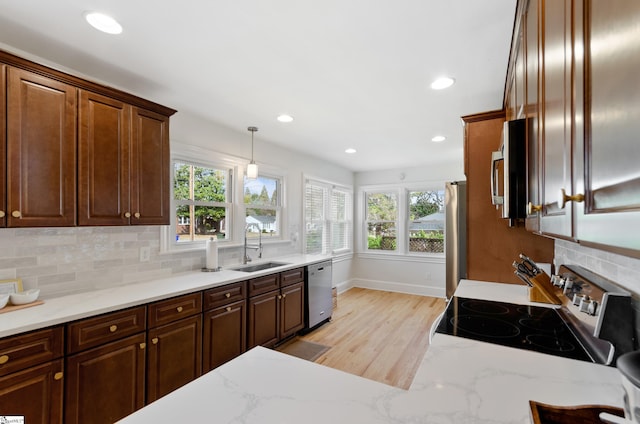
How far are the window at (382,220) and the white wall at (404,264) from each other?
0.65ft

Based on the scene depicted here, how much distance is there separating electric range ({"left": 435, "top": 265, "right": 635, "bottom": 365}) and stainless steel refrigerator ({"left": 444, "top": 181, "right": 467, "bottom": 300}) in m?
1.94

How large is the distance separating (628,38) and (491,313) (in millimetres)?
1585

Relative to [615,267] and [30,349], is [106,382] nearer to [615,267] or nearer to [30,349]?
[30,349]

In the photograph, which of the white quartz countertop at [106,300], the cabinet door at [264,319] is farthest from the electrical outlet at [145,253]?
the cabinet door at [264,319]

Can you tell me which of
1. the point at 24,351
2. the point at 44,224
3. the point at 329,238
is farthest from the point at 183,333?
the point at 329,238

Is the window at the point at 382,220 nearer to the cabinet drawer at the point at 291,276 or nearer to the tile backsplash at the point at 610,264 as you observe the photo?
the cabinet drawer at the point at 291,276

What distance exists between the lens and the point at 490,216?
2369mm

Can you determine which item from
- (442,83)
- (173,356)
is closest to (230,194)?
(173,356)

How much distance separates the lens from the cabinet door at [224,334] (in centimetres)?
243

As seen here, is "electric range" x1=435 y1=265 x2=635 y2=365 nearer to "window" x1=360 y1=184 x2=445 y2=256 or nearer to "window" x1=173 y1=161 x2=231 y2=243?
"window" x1=173 y1=161 x2=231 y2=243

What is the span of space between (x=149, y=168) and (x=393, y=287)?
4.73m

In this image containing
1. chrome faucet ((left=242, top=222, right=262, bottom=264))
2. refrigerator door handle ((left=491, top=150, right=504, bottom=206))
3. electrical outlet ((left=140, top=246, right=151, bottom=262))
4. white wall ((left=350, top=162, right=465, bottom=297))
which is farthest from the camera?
white wall ((left=350, top=162, right=465, bottom=297))

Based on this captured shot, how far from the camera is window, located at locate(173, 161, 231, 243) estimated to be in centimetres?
299

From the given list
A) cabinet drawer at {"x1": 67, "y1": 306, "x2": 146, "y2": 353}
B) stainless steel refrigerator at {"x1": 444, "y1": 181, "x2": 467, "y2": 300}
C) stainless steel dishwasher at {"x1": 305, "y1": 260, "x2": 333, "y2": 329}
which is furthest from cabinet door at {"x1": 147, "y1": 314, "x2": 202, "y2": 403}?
stainless steel refrigerator at {"x1": 444, "y1": 181, "x2": 467, "y2": 300}
